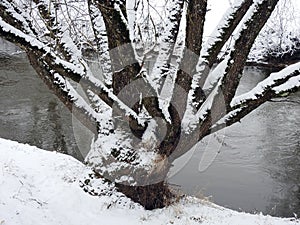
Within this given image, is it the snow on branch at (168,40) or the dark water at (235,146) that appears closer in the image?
the snow on branch at (168,40)

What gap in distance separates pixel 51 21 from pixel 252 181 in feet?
19.4

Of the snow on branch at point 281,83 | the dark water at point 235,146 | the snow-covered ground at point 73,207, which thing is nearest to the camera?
the snow on branch at point 281,83

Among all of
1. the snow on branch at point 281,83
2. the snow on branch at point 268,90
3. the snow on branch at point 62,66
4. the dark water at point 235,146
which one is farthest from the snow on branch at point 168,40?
the dark water at point 235,146

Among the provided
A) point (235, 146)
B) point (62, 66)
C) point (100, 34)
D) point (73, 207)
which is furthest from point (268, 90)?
point (235, 146)

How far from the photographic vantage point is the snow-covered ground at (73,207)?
191 inches

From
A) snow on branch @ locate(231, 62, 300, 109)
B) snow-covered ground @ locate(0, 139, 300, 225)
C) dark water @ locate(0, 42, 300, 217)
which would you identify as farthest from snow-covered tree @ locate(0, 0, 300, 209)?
dark water @ locate(0, 42, 300, 217)

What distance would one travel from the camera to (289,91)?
456 cm

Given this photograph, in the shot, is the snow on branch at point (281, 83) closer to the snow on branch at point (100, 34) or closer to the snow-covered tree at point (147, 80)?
the snow-covered tree at point (147, 80)

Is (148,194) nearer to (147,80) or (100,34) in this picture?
(147,80)

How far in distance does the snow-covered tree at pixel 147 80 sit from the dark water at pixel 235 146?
345 cm

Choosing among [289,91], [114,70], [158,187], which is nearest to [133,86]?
[114,70]

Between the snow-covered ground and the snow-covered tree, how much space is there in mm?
260

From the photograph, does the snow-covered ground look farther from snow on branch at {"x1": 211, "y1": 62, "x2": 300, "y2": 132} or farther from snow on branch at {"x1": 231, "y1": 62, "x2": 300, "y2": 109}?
snow on branch at {"x1": 231, "y1": 62, "x2": 300, "y2": 109}

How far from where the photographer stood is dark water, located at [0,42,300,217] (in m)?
8.34
